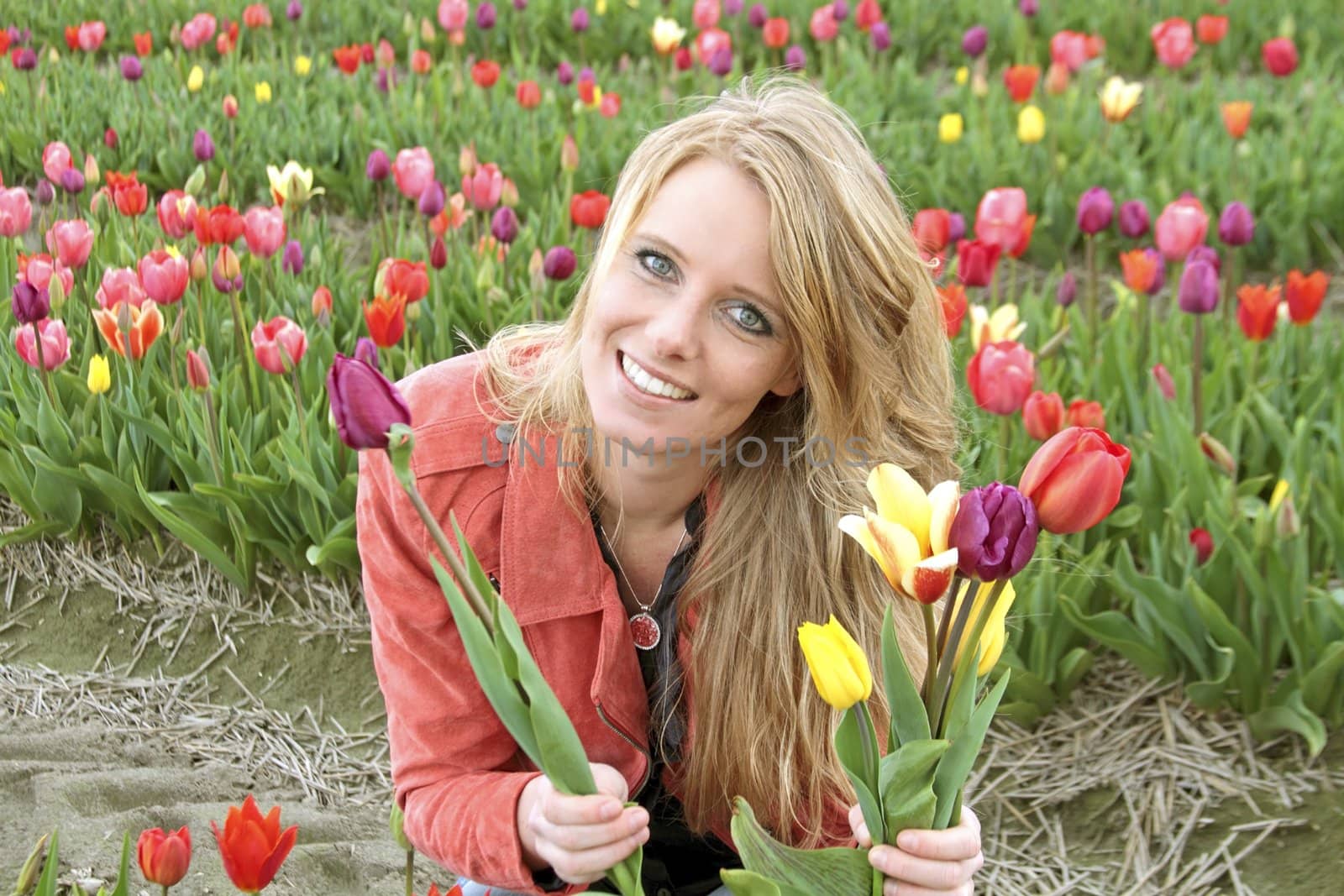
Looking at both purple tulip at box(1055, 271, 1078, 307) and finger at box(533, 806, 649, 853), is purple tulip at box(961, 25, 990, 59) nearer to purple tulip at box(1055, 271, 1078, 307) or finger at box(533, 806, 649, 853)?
purple tulip at box(1055, 271, 1078, 307)

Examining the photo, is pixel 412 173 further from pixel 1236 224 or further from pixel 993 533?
pixel 993 533

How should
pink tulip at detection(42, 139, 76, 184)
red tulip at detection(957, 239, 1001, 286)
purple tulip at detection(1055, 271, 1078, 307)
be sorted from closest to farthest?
red tulip at detection(957, 239, 1001, 286), purple tulip at detection(1055, 271, 1078, 307), pink tulip at detection(42, 139, 76, 184)

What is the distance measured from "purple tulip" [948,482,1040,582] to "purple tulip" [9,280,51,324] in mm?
1805

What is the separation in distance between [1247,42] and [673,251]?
567 cm

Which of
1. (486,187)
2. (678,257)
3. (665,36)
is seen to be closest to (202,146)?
(486,187)

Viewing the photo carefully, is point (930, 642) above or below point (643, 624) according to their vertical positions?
above

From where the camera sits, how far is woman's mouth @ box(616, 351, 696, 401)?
1.46 meters

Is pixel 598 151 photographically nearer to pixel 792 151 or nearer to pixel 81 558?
pixel 81 558

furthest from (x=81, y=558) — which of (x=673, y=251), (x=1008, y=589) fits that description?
(x=1008, y=589)

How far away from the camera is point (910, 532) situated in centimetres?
108

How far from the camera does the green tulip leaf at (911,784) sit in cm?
110

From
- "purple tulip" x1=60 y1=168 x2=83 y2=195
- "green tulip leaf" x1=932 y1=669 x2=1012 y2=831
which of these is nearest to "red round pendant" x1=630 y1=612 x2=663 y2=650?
"green tulip leaf" x1=932 y1=669 x2=1012 y2=831

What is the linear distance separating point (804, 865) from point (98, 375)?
1757 mm

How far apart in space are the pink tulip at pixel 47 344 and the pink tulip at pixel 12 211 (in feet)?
1.87
